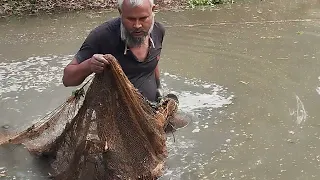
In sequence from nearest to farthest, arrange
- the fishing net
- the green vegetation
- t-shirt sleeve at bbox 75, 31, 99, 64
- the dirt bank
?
1. the fishing net
2. t-shirt sleeve at bbox 75, 31, 99, 64
3. the dirt bank
4. the green vegetation

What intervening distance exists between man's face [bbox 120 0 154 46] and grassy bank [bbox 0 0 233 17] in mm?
6162

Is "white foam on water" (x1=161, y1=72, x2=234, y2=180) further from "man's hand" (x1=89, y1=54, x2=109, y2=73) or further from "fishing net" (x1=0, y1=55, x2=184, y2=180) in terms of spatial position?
"man's hand" (x1=89, y1=54, x2=109, y2=73)

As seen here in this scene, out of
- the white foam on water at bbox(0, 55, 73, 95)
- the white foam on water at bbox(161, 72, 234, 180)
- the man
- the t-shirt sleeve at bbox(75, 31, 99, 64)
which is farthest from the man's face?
the white foam on water at bbox(0, 55, 73, 95)

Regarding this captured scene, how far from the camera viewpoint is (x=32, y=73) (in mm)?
6406

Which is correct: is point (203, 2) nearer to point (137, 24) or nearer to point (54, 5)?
point (54, 5)

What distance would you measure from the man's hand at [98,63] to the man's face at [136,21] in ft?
1.61

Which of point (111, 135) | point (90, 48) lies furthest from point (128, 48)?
point (111, 135)

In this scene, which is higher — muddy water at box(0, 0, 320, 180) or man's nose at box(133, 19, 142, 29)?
man's nose at box(133, 19, 142, 29)

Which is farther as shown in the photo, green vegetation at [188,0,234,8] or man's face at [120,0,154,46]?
green vegetation at [188,0,234,8]

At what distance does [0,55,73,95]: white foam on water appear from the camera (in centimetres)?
599

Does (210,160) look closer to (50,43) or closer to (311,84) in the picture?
(311,84)

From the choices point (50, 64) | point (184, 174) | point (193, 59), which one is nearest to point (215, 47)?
point (193, 59)

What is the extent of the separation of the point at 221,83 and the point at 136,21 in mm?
2408

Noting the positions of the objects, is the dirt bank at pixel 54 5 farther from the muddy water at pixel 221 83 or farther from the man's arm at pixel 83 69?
the man's arm at pixel 83 69
